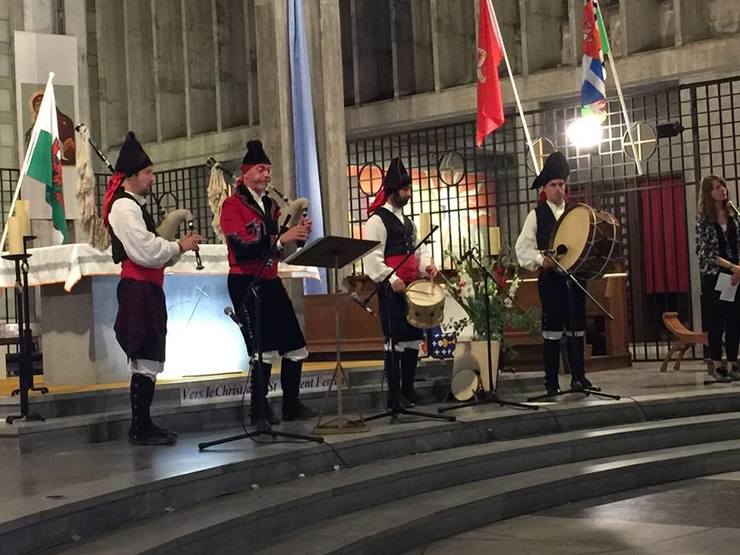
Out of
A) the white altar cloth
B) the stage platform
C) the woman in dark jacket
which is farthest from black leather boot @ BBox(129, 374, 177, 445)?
the woman in dark jacket

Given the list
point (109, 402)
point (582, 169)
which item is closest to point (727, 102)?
point (582, 169)

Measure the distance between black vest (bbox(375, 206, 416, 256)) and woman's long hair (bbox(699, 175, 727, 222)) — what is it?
2692mm

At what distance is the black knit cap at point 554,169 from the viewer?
7.67 meters

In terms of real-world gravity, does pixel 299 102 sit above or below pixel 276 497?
above

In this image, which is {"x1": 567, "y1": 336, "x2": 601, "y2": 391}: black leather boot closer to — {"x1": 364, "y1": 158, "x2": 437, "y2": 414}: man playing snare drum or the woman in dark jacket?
{"x1": 364, "y1": 158, "x2": 437, "y2": 414}: man playing snare drum

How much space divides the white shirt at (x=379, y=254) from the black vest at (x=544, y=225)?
0.75 m

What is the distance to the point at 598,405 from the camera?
7.30m

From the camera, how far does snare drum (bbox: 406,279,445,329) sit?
695 cm

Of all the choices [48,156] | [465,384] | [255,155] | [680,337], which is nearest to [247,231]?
[255,155]

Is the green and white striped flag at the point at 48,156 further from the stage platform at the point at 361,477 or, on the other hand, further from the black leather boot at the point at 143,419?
the black leather boot at the point at 143,419

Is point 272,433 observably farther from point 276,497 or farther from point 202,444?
point 276,497

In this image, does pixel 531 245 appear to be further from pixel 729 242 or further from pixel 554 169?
pixel 729 242

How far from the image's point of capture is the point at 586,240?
733 centimetres

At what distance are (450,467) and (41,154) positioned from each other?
4.55 metres
